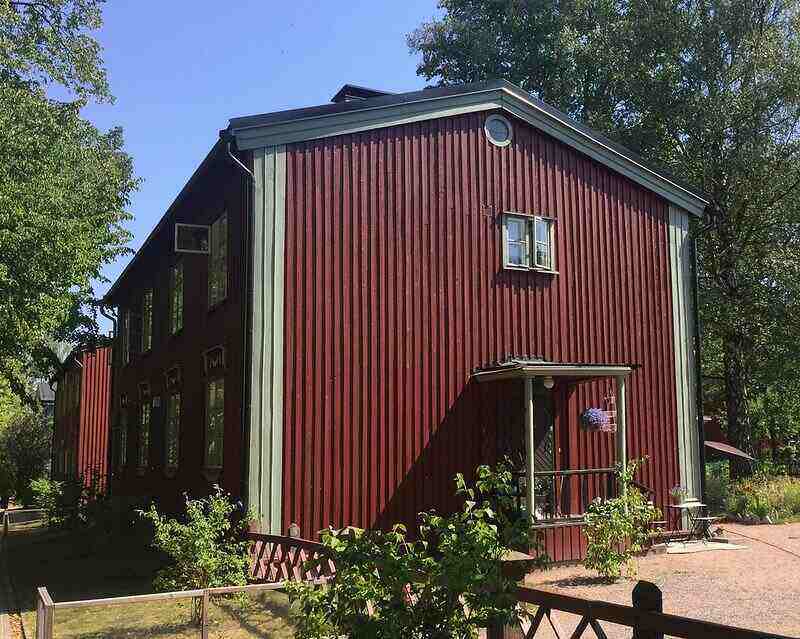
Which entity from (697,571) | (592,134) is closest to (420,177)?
(592,134)

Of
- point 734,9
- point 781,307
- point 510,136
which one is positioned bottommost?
point 781,307

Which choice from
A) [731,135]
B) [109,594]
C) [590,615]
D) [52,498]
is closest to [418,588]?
[590,615]

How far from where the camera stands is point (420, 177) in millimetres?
13117

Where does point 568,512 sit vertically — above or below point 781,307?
below

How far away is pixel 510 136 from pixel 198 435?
7463 mm

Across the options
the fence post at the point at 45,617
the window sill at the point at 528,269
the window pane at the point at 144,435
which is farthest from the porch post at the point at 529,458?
the window pane at the point at 144,435

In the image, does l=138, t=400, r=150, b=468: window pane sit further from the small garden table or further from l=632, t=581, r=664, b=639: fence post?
l=632, t=581, r=664, b=639: fence post

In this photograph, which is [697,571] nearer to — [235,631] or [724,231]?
[235,631]

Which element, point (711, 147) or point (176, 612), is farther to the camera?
point (711, 147)

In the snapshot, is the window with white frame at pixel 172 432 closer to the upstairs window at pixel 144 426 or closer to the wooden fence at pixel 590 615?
the upstairs window at pixel 144 426

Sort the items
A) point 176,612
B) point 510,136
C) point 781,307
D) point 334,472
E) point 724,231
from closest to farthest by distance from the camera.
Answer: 1. point 176,612
2. point 334,472
3. point 510,136
4. point 781,307
5. point 724,231

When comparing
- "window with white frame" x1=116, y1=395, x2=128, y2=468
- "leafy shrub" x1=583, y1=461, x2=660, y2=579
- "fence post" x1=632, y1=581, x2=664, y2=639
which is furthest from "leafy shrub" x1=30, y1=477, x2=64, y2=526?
"fence post" x1=632, y1=581, x2=664, y2=639

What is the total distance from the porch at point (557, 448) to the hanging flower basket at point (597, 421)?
0.08 metres

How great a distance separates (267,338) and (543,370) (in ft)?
12.9
